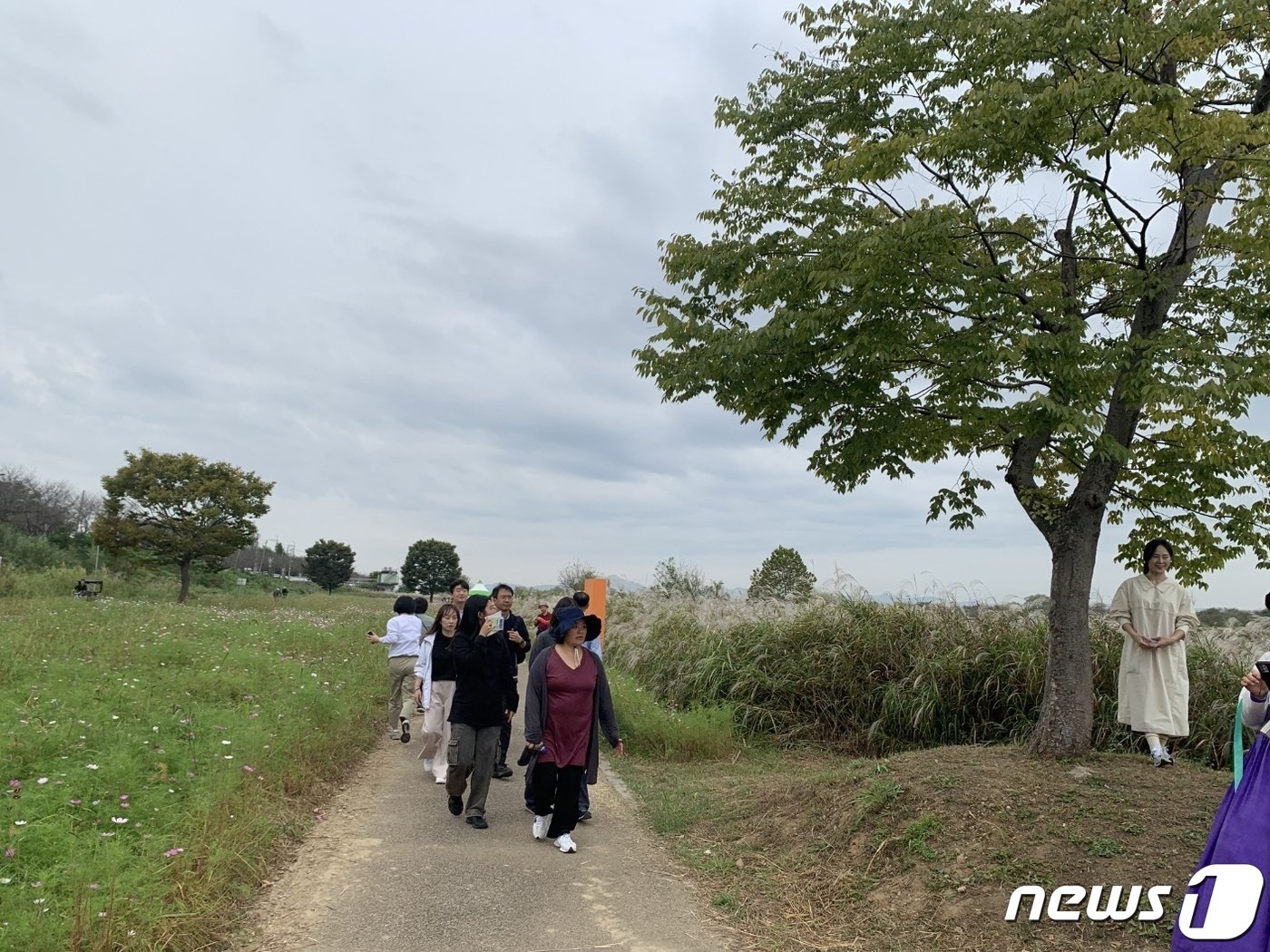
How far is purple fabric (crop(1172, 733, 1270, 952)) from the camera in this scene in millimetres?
2932

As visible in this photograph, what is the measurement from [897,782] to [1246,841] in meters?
3.06

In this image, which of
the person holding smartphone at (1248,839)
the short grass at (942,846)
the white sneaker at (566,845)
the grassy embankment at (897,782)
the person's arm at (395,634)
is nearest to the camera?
the person holding smartphone at (1248,839)

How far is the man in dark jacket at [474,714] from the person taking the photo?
6621mm

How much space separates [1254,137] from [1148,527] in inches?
129

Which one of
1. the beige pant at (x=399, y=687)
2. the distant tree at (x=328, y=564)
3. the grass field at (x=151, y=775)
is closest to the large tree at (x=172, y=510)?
the grass field at (x=151, y=775)

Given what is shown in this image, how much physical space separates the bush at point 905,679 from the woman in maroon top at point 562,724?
472cm

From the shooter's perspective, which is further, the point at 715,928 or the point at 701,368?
the point at 701,368

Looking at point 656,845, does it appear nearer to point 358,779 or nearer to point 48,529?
point 358,779

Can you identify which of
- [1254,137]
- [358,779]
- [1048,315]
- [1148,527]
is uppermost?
[1254,137]

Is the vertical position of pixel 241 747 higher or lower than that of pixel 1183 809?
lower

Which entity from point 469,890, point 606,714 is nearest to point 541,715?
point 606,714

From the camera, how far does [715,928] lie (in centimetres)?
469

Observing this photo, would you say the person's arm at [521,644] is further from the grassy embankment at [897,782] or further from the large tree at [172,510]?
the large tree at [172,510]

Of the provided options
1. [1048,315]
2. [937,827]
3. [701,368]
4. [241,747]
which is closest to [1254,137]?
[1048,315]
